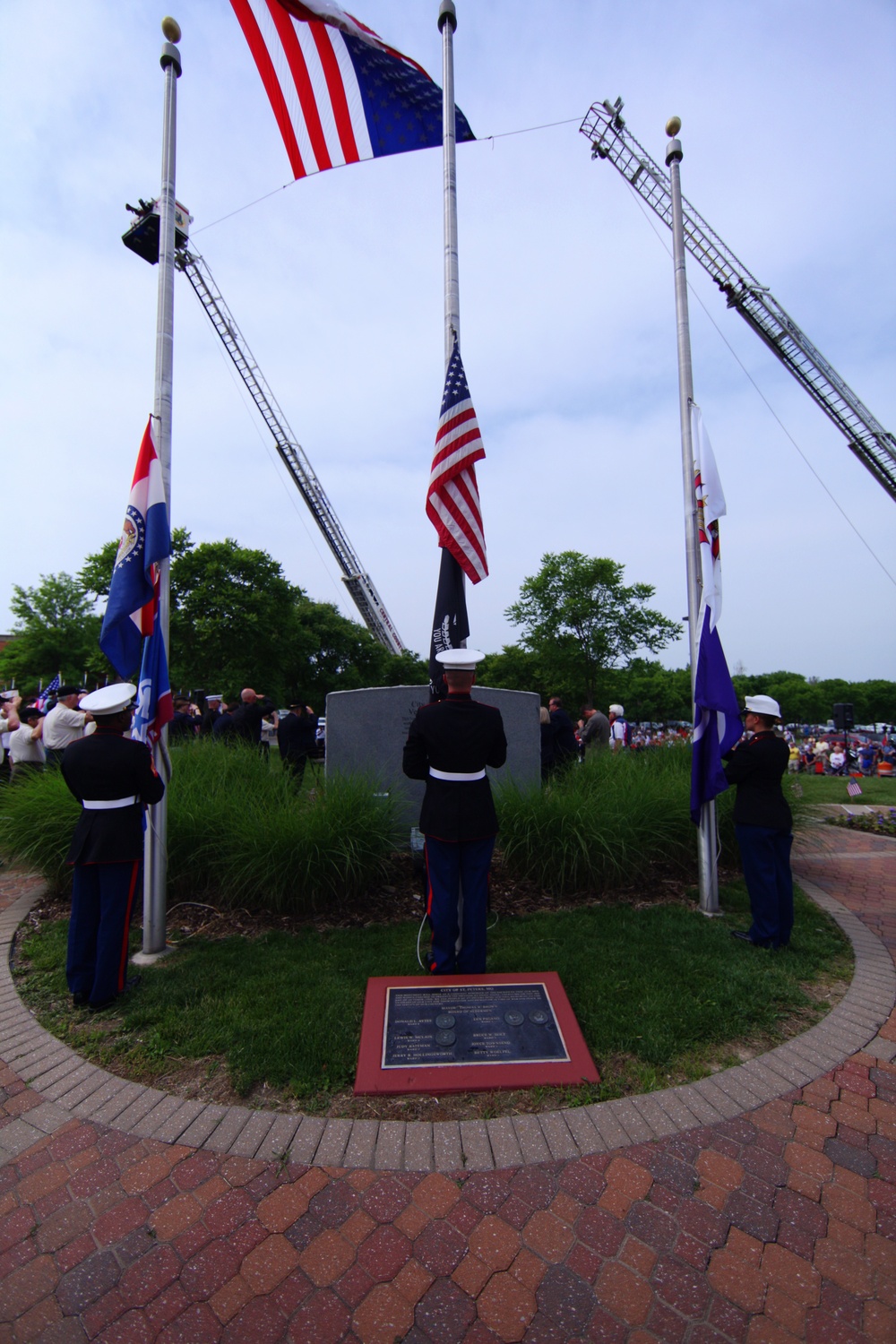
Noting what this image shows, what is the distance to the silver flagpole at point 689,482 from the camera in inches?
211

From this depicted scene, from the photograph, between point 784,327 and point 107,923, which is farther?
point 784,327

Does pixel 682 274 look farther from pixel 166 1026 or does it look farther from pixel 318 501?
pixel 318 501

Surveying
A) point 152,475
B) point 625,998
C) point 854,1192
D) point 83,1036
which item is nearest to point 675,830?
point 625,998

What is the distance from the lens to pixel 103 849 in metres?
3.90

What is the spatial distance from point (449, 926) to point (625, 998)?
1.06 m

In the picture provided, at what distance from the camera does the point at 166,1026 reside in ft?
11.5

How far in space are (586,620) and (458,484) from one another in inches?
1391

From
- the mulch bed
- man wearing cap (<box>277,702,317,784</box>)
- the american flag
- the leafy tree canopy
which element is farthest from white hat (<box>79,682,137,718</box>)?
the leafy tree canopy

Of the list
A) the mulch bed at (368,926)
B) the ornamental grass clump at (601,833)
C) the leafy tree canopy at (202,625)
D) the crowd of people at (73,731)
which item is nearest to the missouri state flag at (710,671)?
the ornamental grass clump at (601,833)

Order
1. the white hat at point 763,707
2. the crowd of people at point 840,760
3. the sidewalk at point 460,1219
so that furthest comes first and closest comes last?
the crowd of people at point 840,760
the white hat at point 763,707
the sidewalk at point 460,1219

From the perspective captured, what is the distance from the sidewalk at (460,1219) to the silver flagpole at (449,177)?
210 inches

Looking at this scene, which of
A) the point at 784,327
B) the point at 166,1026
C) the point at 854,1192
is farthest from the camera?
the point at 784,327

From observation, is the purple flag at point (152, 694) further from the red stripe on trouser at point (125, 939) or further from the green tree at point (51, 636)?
the green tree at point (51, 636)

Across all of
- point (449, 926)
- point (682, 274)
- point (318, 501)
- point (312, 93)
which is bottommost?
point (449, 926)
